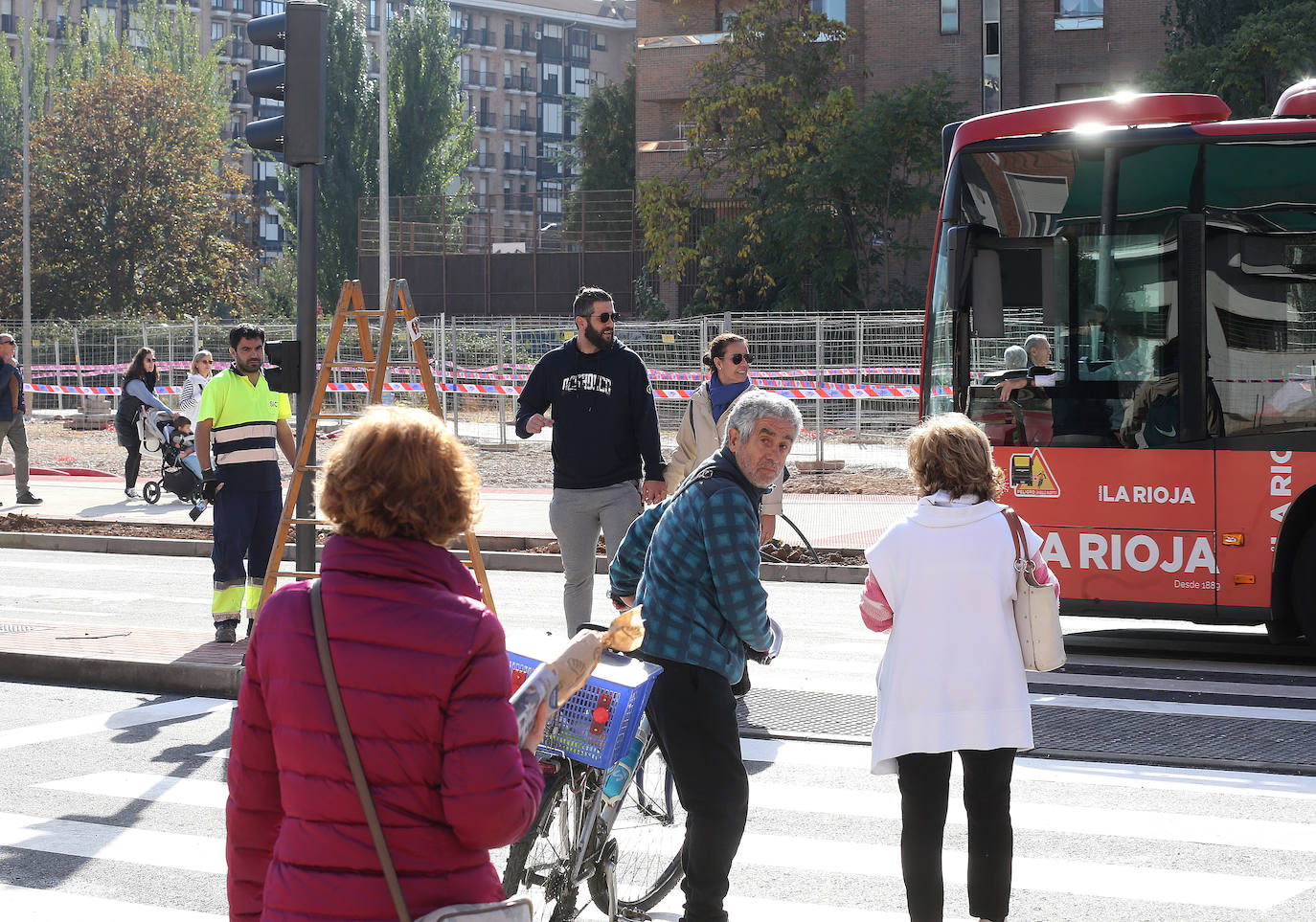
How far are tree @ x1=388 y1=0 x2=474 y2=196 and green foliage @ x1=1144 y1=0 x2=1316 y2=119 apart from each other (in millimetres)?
34073

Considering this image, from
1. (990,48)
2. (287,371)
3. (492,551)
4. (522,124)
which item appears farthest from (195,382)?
(522,124)

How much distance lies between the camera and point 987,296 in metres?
10.3

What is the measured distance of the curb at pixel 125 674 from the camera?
8.77 metres

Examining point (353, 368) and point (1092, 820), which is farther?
point (353, 368)

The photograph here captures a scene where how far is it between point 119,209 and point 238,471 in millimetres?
48553

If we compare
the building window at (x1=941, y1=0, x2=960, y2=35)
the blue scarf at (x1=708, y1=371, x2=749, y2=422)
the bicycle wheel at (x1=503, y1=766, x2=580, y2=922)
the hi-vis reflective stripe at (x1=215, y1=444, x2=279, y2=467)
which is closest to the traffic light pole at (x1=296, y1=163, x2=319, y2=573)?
the hi-vis reflective stripe at (x1=215, y1=444, x2=279, y2=467)

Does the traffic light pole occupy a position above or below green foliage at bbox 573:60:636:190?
below

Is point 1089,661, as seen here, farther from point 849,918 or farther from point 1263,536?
point 849,918

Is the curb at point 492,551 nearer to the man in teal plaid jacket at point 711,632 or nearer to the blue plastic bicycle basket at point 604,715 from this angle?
the man in teal plaid jacket at point 711,632

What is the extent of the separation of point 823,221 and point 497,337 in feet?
42.9

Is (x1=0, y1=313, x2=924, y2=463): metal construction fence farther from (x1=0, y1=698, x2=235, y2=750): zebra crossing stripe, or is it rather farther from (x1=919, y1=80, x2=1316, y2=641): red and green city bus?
(x1=0, y1=698, x2=235, y2=750): zebra crossing stripe

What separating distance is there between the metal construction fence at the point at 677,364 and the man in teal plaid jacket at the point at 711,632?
1479 centimetres

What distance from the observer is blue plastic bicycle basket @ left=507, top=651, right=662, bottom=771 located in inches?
157

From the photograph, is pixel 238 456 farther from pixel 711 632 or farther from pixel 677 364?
pixel 677 364
